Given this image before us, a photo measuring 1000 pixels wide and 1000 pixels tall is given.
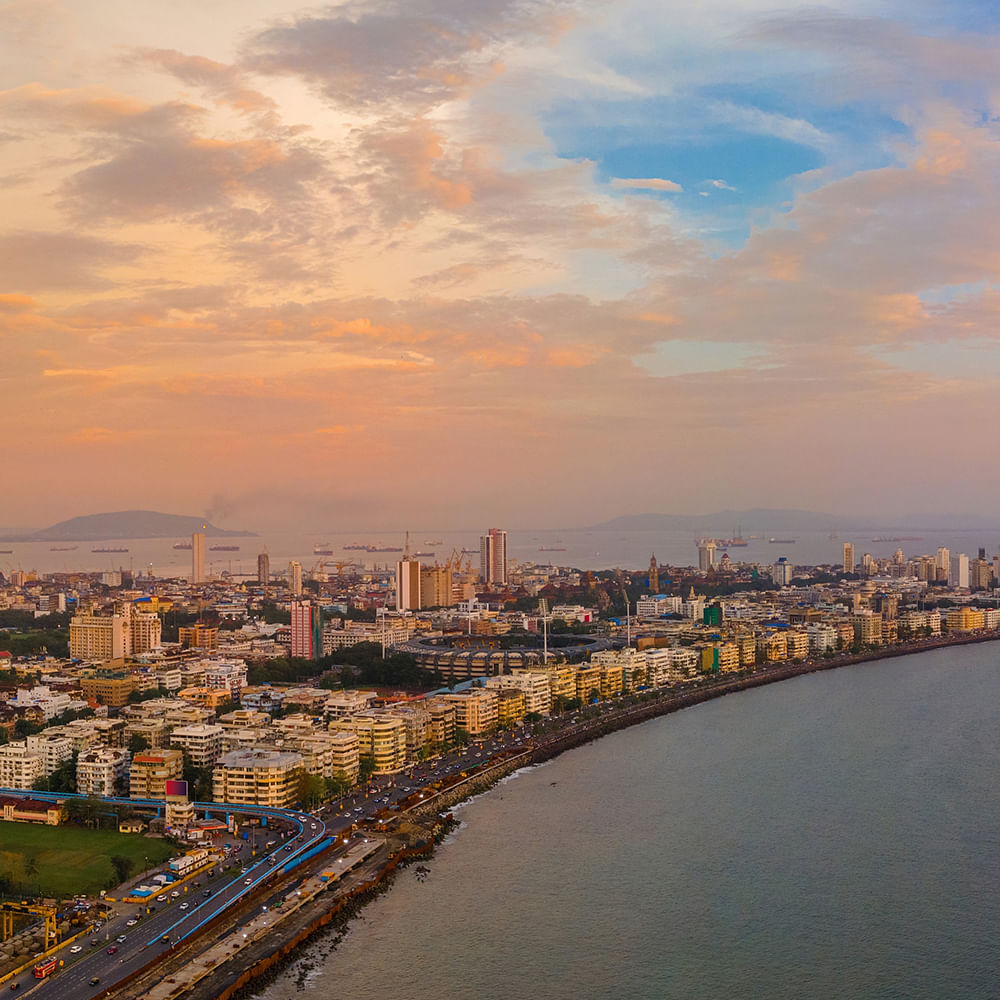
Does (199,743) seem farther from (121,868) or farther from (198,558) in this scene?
(198,558)

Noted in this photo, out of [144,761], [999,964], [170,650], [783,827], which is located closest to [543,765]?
[783,827]

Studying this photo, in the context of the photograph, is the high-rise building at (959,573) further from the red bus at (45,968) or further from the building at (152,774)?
the red bus at (45,968)

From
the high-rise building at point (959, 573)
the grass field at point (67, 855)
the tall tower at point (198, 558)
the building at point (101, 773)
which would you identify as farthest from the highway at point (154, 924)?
the tall tower at point (198, 558)

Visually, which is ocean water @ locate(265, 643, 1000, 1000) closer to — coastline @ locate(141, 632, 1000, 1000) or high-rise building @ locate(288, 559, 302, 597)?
coastline @ locate(141, 632, 1000, 1000)

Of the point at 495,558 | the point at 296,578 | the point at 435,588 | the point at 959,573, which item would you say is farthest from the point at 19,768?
the point at 959,573

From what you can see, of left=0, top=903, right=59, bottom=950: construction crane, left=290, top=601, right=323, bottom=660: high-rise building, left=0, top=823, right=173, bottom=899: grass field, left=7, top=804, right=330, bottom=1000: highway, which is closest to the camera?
left=7, top=804, right=330, bottom=1000: highway

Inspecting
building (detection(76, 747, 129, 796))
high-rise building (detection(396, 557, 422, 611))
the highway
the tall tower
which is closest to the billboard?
building (detection(76, 747, 129, 796))
